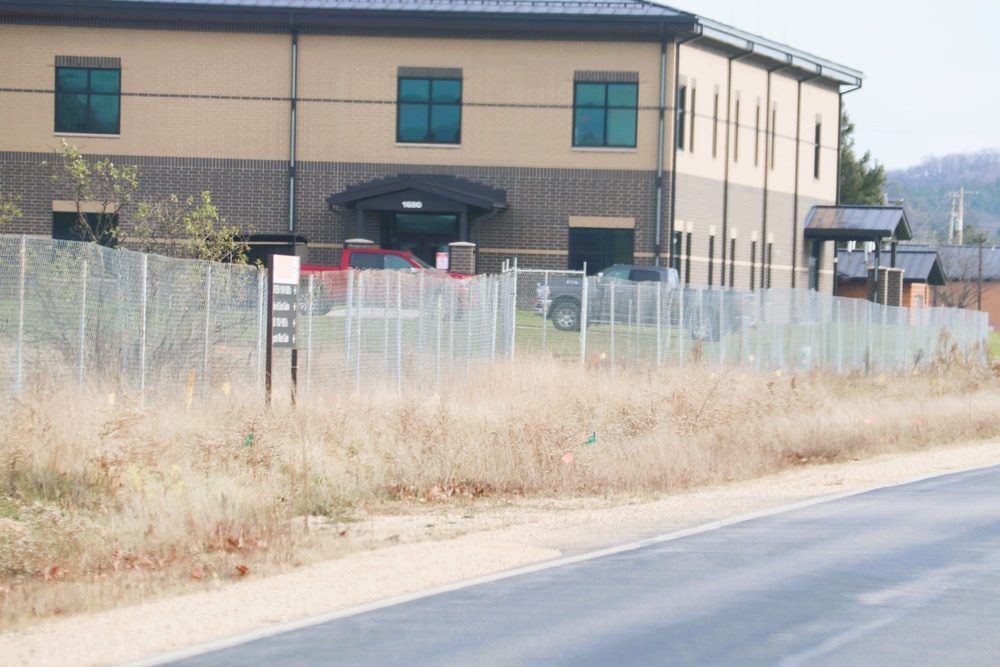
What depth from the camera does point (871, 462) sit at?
17.7 meters

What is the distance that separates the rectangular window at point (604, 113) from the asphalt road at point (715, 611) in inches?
1032

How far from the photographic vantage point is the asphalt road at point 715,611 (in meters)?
7.25

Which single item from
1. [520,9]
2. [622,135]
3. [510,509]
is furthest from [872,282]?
[510,509]

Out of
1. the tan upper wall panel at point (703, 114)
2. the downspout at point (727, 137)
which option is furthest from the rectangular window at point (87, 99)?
the downspout at point (727, 137)

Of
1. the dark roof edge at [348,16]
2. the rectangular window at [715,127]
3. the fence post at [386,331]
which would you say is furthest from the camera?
the rectangular window at [715,127]

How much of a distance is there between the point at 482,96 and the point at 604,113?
3.32 meters

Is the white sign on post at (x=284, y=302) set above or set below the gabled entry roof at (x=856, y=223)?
below

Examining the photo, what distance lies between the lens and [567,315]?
94.3 ft

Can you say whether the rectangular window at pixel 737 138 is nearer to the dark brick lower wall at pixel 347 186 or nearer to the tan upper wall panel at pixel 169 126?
the dark brick lower wall at pixel 347 186

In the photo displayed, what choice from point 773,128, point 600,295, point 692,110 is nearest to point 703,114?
point 692,110

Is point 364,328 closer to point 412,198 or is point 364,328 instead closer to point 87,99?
point 412,198

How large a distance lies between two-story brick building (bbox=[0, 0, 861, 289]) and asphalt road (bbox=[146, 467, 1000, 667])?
1025 inches

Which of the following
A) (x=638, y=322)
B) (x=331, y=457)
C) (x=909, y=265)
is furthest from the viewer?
(x=909, y=265)

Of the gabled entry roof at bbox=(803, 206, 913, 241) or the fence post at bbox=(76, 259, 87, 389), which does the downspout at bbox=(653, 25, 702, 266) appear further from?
the fence post at bbox=(76, 259, 87, 389)
